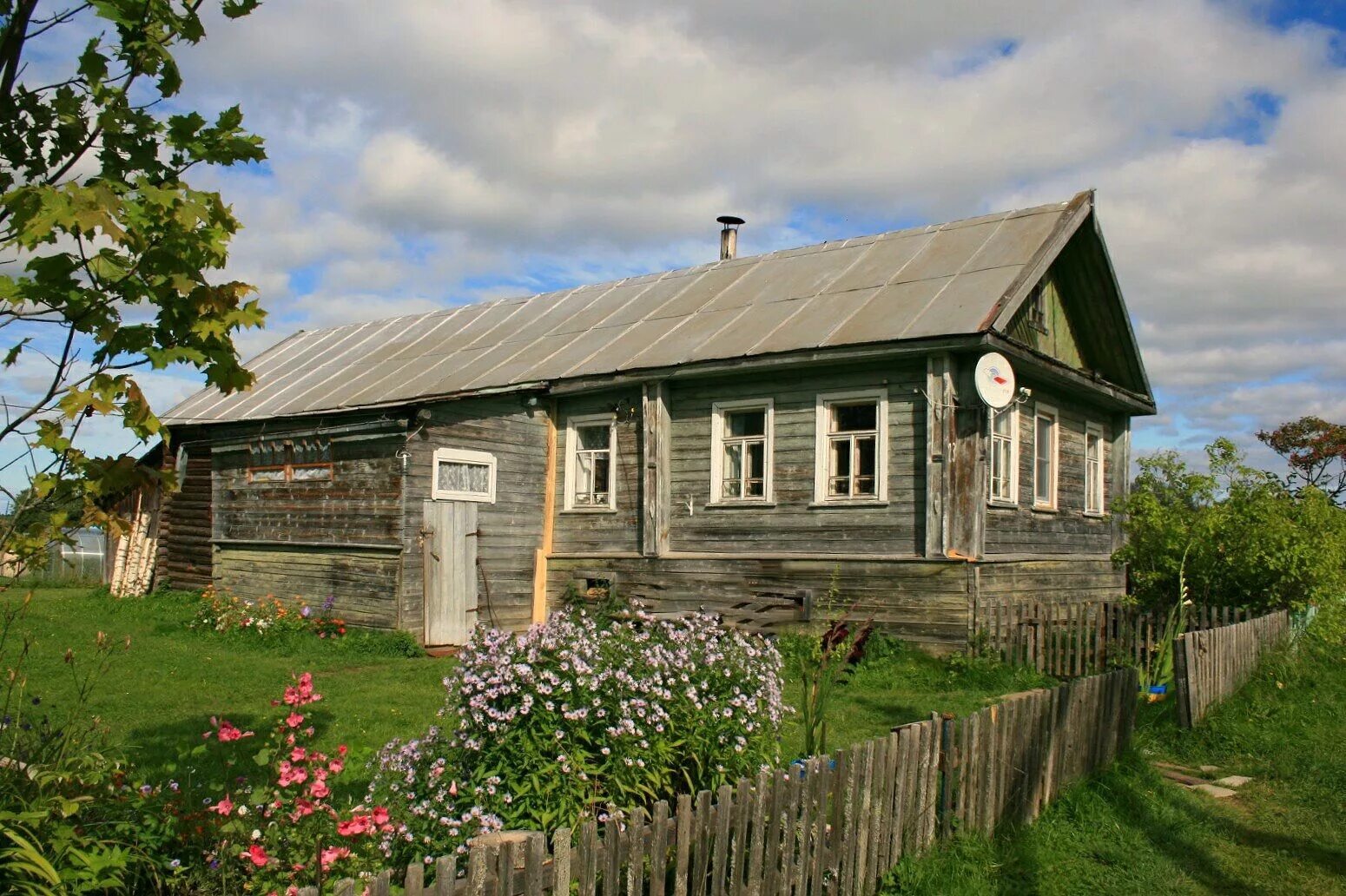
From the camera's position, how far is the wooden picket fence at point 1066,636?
12828mm

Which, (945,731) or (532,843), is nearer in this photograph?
(532,843)

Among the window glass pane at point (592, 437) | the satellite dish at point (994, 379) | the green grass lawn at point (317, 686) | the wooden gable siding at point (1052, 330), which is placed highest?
the wooden gable siding at point (1052, 330)

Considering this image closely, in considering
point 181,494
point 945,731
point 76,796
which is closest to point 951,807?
point 945,731

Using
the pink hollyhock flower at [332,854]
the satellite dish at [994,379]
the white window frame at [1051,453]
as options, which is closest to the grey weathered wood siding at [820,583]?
the satellite dish at [994,379]

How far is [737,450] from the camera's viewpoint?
15.9 m

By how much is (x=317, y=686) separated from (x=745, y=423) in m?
7.03

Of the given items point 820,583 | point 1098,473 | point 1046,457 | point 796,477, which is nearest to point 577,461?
point 796,477

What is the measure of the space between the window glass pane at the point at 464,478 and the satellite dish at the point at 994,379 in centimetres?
753

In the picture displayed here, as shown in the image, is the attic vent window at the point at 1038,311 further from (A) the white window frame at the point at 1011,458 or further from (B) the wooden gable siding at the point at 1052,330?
(A) the white window frame at the point at 1011,458

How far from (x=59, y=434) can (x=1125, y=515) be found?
60.5 feet

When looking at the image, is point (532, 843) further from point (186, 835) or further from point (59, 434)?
point (59, 434)

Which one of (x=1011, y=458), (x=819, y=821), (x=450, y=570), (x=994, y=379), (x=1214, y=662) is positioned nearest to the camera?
(x=819, y=821)

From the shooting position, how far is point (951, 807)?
6.65 metres

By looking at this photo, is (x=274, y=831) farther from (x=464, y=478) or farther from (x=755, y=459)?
(x=464, y=478)
